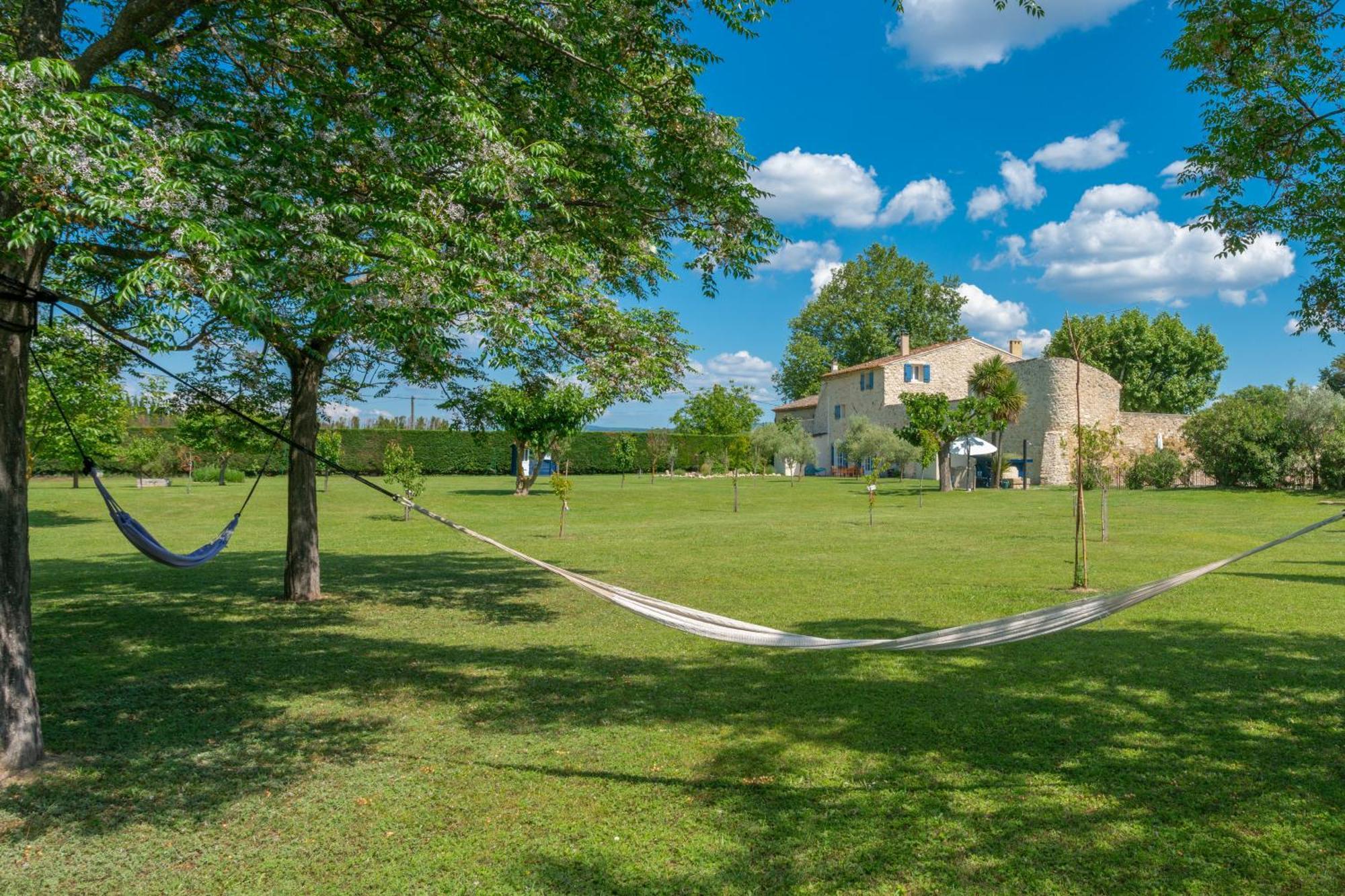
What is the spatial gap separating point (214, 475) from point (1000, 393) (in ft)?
120

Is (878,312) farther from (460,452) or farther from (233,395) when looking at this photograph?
(233,395)

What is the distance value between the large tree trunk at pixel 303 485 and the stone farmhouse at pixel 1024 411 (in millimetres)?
21953

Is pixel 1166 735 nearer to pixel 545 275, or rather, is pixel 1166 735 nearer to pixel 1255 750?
pixel 1255 750

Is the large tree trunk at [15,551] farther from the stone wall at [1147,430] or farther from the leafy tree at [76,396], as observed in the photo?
the stone wall at [1147,430]

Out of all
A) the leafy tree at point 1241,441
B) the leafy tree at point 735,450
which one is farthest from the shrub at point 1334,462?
the leafy tree at point 735,450

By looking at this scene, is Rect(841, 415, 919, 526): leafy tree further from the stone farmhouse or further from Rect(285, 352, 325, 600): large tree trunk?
Rect(285, 352, 325, 600): large tree trunk

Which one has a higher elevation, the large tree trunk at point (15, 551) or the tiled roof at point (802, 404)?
the tiled roof at point (802, 404)

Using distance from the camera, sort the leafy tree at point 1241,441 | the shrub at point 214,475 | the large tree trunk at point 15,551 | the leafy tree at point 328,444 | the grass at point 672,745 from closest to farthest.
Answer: the grass at point 672,745 < the large tree trunk at point 15,551 < the leafy tree at point 1241,441 < the leafy tree at point 328,444 < the shrub at point 214,475

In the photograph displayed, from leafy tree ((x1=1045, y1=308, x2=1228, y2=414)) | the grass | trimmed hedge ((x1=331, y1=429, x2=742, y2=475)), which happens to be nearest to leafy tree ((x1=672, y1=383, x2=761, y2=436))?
trimmed hedge ((x1=331, y1=429, x2=742, y2=475))

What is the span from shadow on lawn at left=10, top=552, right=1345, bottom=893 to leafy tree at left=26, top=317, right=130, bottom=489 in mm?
2781

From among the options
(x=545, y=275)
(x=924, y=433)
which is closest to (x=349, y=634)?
(x=545, y=275)

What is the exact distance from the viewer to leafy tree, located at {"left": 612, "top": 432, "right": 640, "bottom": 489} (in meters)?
47.3

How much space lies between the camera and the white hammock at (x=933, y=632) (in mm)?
5086

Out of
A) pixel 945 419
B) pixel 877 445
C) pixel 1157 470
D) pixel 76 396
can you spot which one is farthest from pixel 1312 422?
pixel 76 396
